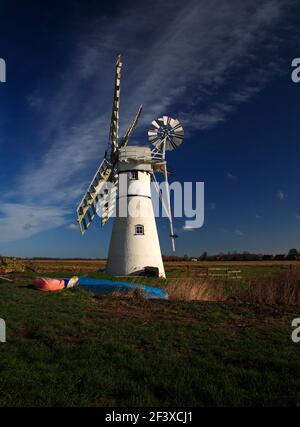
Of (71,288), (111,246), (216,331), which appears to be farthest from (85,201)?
(216,331)

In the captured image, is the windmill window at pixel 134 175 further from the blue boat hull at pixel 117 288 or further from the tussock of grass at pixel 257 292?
the tussock of grass at pixel 257 292

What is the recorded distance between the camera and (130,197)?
80.9ft

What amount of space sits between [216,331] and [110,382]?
13.8 feet

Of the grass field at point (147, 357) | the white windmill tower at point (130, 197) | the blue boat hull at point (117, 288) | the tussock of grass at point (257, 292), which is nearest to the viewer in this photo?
the grass field at point (147, 357)

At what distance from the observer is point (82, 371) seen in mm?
6273

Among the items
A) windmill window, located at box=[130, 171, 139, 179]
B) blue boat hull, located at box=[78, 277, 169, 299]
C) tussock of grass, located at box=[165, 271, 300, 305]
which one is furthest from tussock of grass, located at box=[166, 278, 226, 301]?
windmill window, located at box=[130, 171, 139, 179]

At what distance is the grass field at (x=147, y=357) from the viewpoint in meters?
5.40

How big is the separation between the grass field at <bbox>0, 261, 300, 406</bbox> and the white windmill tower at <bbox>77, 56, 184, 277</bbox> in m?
11.7

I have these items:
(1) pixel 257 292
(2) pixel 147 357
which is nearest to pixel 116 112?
(1) pixel 257 292

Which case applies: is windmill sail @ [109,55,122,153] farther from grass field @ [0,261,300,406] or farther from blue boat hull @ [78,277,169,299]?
grass field @ [0,261,300,406]

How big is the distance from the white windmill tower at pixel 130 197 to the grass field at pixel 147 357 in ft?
38.3

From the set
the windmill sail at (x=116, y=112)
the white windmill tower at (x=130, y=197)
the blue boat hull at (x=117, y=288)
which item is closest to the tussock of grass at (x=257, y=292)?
the blue boat hull at (x=117, y=288)

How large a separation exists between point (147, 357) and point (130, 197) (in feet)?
58.8
